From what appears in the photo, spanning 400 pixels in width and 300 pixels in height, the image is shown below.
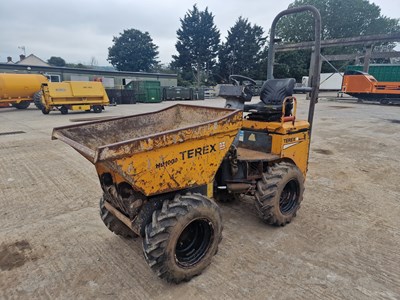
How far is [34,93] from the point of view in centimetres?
1650

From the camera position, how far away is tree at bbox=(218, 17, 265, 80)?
3675 centimetres

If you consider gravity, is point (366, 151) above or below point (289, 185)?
below

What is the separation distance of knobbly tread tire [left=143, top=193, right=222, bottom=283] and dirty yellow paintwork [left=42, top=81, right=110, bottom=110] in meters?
13.9

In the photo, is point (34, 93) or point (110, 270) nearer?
point (110, 270)

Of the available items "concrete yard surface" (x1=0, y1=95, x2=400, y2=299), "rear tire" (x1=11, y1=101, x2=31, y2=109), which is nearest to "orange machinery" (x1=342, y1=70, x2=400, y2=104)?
"concrete yard surface" (x1=0, y1=95, x2=400, y2=299)

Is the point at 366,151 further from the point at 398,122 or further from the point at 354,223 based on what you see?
the point at 398,122

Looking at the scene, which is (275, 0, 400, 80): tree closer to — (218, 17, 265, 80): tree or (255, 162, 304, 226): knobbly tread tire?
(218, 17, 265, 80): tree

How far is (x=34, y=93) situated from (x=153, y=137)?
57.6 ft

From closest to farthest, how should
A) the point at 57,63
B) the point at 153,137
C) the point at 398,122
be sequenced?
the point at 153,137 → the point at 398,122 → the point at 57,63

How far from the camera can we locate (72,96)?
14.5m

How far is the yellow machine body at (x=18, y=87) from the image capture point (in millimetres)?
15430

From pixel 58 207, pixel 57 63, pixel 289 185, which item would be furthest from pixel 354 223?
pixel 57 63

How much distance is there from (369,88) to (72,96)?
798 inches

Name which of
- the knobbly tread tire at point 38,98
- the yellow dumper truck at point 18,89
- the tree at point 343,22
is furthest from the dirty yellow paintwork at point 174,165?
the tree at point 343,22
